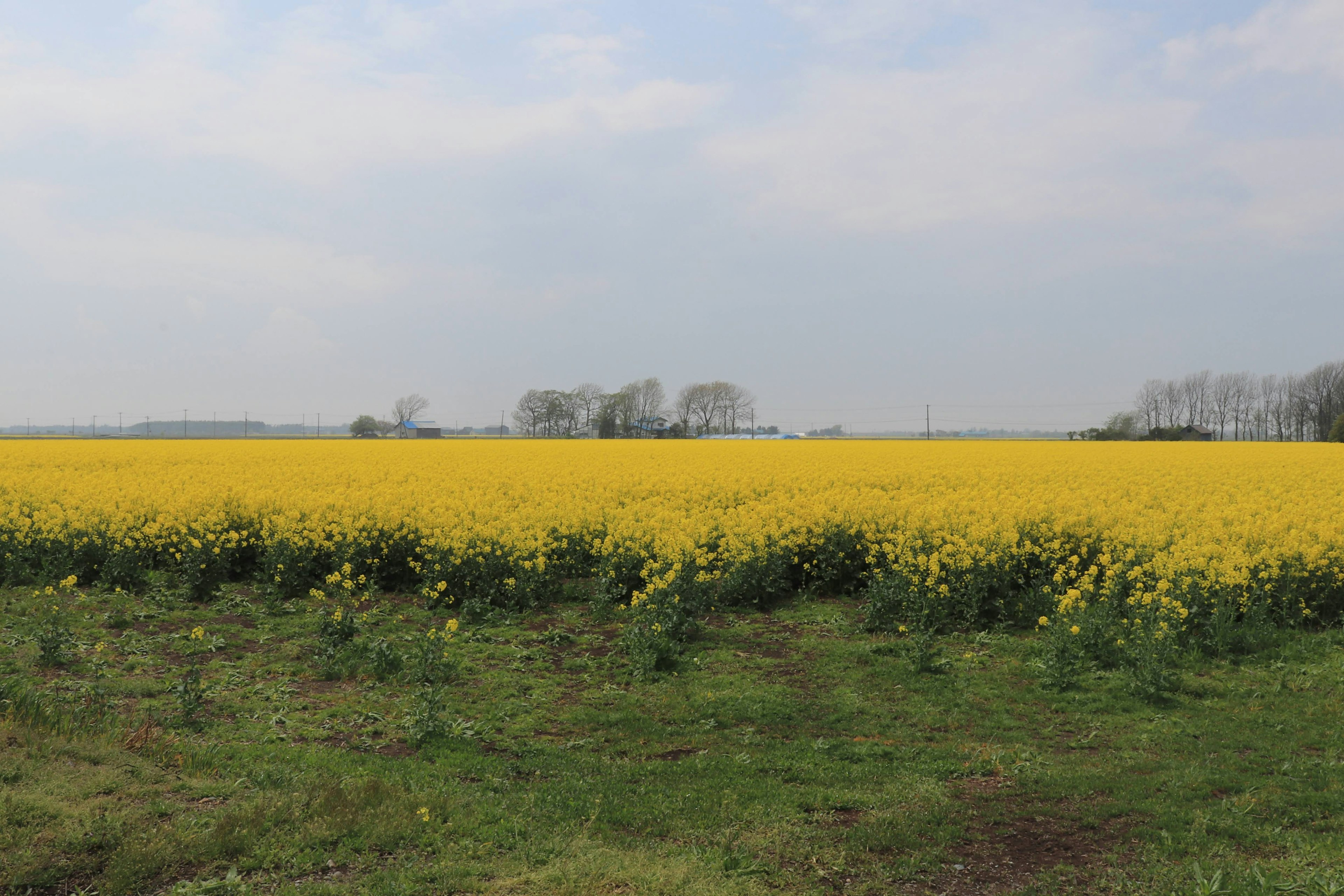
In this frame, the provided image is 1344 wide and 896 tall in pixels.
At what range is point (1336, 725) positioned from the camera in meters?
7.20

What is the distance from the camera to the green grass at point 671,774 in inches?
184

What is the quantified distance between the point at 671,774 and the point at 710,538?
6.56m

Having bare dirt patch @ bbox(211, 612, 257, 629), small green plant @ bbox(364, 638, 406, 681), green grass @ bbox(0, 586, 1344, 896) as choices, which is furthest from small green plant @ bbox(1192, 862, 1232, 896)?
bare dirt patch @ bbox(211, 612, 257, 629)

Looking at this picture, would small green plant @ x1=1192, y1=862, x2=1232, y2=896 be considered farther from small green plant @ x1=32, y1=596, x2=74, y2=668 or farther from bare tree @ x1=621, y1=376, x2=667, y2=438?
bare tree @ x1=621, y1=376, x2=667, y2=438

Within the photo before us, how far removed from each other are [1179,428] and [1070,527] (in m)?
82.0

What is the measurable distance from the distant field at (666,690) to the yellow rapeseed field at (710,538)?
8 cm

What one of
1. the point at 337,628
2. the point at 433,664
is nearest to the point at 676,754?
the point at 433,664

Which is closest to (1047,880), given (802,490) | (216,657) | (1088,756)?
(1088,756)

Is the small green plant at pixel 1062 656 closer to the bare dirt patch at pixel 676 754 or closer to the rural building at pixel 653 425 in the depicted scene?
the bare dirt patch at pixel 676 754

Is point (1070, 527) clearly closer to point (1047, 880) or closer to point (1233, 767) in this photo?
point (1233, 767)

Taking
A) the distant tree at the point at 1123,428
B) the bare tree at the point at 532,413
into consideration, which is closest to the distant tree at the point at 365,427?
the bare tree at the point at 532,413

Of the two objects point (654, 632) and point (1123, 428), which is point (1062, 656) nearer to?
point (654, 632)

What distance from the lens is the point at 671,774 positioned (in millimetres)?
6230

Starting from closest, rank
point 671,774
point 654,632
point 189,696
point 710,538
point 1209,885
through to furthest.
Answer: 1. point 1209,885
2. point 671,774
3. point 189,696
4. point 654,632
5. point 710,538
